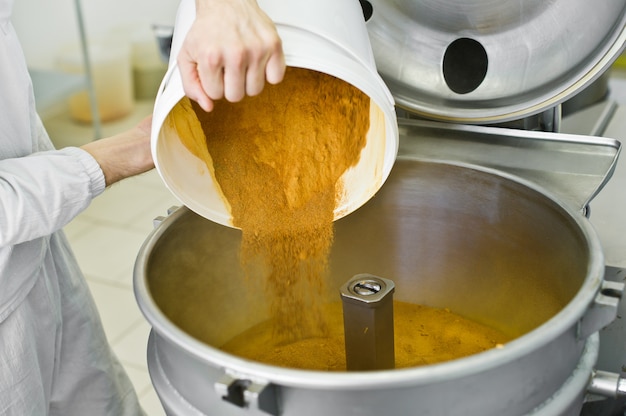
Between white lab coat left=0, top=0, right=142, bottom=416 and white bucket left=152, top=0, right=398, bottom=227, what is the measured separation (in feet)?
0.47

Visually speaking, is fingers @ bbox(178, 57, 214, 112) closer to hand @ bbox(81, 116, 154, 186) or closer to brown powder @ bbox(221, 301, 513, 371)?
hand @ bbox(81, 116, 154, 186)

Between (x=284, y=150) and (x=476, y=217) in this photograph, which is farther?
(x=476, y=217)

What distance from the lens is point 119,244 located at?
2.64 meters

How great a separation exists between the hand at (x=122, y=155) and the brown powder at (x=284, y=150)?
98 mm

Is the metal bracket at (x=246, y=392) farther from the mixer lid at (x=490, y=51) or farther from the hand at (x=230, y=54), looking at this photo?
the mixer lid at (x=490, y=51)

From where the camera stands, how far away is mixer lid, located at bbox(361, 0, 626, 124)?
1116 millimetres

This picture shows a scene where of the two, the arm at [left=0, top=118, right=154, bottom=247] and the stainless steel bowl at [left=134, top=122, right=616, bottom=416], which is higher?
the arm at [left=0, top=118, right=154, bottom=247]

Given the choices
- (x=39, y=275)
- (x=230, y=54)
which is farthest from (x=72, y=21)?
(x=230, y=54)

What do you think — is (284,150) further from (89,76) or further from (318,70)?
(89,76)

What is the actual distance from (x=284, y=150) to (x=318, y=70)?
0.60 feet

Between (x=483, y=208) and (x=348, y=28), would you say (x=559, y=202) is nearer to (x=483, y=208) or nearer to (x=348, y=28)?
(x=483, y=208)

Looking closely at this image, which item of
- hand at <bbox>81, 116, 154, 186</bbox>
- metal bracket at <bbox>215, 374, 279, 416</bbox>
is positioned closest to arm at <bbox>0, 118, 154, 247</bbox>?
hand at <bbox>81, 116, 154, 186</bbox>

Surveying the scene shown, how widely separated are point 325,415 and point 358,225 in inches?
19.8

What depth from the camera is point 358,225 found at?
3.85ft
